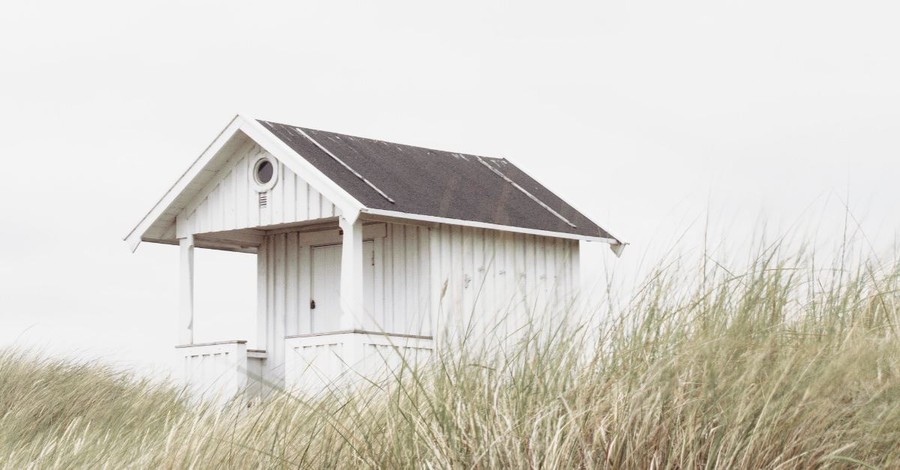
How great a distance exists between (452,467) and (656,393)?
99cm

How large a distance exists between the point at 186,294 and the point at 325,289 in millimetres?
2072

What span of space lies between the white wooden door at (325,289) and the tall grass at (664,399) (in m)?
9.02

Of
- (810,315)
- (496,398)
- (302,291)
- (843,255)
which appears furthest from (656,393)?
(302,291)

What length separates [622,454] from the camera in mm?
4914

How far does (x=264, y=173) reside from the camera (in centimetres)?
1539

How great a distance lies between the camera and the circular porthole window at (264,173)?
15156mm

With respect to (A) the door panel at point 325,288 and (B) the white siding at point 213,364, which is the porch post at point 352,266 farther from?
(B) the white siding at point 213,364

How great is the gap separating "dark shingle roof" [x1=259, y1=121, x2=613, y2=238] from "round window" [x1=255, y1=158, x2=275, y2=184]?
0.48 meters

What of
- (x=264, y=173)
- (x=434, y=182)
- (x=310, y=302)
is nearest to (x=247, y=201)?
(x=264, y=173)

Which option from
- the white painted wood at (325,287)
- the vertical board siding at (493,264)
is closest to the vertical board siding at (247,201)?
the white painted wood at (325,287)

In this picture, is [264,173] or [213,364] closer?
[264,173]

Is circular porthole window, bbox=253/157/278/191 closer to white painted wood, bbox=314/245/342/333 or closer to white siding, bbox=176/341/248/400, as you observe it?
white painted wood, bbox=314/245/342/333

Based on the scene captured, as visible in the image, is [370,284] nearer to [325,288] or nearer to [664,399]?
[325,288]

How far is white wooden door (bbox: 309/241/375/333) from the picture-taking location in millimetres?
15891
